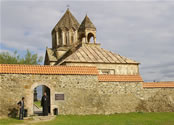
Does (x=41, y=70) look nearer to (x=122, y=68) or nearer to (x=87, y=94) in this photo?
(x=87, y=94)

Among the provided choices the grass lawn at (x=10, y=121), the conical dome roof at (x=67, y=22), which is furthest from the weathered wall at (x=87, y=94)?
the conical dome roof at (x=67, y=22)

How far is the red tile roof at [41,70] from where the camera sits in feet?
41.0

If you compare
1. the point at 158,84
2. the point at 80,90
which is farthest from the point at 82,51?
the point at 158,84

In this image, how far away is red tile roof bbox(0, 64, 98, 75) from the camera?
1250 cm

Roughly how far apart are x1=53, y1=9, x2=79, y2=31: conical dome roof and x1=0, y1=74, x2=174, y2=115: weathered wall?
48.9ft

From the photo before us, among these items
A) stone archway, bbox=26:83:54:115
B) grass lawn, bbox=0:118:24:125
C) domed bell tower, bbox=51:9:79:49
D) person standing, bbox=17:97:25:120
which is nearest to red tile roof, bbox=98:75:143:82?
stone archway, bbox=26:83:54:115

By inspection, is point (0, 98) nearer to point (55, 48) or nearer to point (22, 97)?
point (22, 97)

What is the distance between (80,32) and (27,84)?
1245 centimetres

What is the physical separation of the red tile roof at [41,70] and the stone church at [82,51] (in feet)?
13.5

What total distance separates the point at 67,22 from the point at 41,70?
52.8ft

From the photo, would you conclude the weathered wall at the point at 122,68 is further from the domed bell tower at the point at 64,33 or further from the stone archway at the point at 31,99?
the domed bell tower at the point at 64,33

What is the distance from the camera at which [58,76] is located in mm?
13266

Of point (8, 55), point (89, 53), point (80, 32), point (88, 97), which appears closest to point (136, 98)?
point (88, 97)

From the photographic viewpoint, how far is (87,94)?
1372 centimetres
